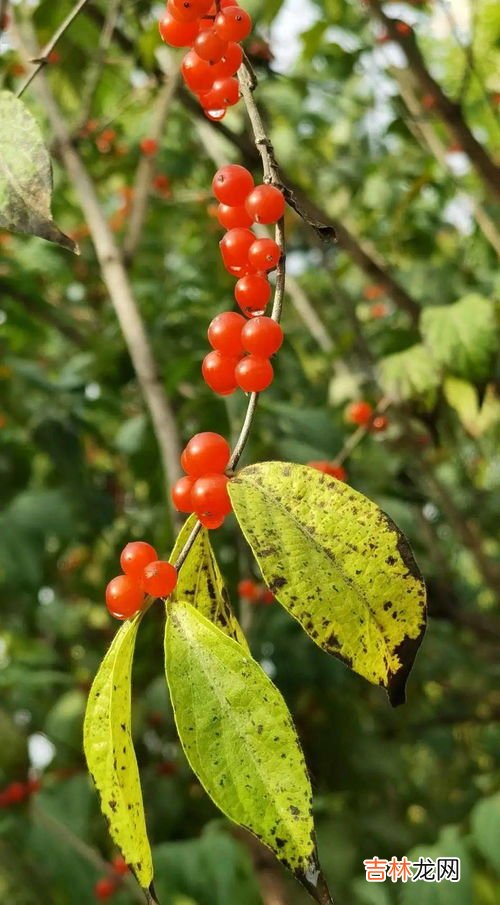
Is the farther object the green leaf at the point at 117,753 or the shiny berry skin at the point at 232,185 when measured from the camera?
the shiny berry skin at the point at 232,185

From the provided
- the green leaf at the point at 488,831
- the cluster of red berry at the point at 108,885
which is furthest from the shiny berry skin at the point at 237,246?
the cluster of red berry at the point at 108,885

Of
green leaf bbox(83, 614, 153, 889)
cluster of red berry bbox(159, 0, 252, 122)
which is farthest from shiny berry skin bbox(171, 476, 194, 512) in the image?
cluster of red berry bbox(159, 0, 252, 122)

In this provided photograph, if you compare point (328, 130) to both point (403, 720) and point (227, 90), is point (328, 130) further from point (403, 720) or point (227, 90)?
point (227, 90)

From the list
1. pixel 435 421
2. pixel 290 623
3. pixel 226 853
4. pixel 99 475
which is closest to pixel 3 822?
pixel 226 853

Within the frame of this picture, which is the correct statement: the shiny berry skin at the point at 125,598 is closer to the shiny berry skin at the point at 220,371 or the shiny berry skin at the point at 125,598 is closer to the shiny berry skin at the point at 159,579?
the shiny berry skin at the point at 159,579

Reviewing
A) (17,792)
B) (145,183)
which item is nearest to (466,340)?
(145,183)

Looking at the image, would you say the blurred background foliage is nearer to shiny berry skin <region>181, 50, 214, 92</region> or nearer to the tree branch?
the tree branch
